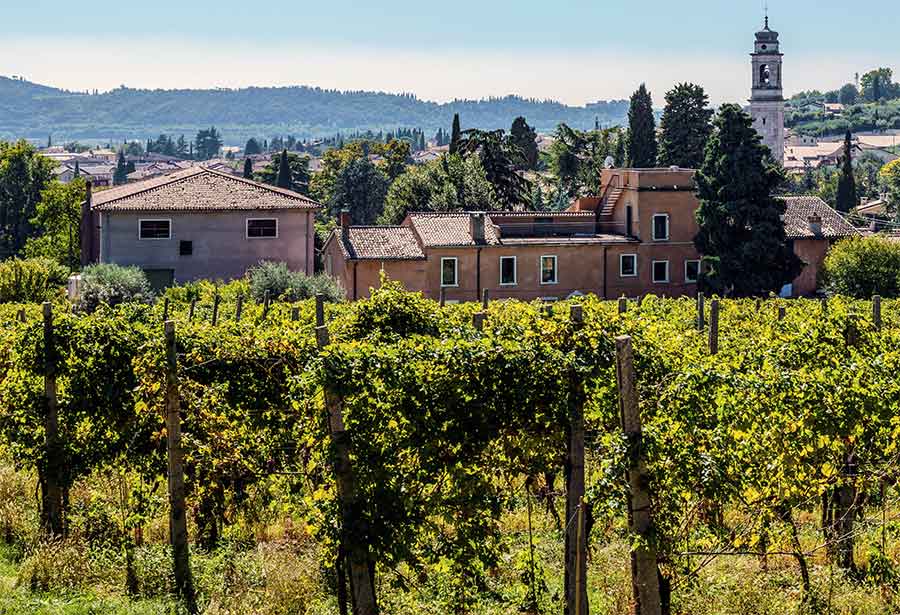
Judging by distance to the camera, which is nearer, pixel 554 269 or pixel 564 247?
pixel 564 247

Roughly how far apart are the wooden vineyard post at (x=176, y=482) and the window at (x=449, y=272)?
3971 centimetres

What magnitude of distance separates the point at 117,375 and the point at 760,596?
6509 millimetres

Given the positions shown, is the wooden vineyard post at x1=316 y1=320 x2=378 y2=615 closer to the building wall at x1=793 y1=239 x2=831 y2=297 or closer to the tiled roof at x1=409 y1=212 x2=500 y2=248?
the tiled roof at x1=409 y1=212 x2=500 y2=248

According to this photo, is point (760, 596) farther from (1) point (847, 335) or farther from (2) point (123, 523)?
(2) point (123, 523)

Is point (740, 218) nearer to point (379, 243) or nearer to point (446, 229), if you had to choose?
point (446, 229)

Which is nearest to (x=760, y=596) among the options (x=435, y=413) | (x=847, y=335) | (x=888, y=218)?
(x=435, y=413)

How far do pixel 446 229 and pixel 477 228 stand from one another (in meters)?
1.22

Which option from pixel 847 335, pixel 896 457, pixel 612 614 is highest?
pixel 847 335

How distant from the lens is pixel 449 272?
52.0 meters

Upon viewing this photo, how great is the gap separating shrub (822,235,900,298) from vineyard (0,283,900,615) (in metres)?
37.0

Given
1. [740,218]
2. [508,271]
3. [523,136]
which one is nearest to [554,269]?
[508,271]

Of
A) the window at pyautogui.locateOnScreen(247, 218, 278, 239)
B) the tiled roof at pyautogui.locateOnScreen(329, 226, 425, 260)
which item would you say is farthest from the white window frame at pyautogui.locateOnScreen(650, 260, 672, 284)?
the window at pyautogui.locateOnScreen(247, 218, 278, 239)

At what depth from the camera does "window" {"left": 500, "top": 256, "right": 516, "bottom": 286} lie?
52531 millimetres

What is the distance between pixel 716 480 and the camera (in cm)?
1025
